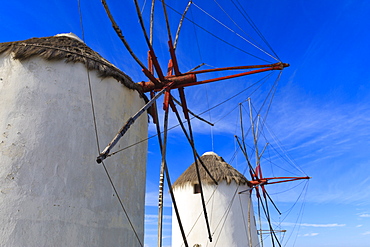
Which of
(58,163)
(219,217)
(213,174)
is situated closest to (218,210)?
(219,217)

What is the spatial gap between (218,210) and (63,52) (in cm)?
1050

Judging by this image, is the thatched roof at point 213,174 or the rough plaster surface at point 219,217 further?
the thatched roof at point 213,174

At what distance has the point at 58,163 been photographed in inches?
194

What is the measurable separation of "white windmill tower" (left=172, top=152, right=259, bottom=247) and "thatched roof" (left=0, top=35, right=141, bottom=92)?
8.86 m

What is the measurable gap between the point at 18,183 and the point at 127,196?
2.10 metres

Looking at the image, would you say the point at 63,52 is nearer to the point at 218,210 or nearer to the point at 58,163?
the point at 58,163

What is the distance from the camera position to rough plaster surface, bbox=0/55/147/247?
4.49 meters

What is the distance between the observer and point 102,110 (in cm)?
591

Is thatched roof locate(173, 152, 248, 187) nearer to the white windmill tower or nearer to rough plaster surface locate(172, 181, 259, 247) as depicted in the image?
the white windmill tower

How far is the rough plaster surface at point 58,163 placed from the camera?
14.7 feet

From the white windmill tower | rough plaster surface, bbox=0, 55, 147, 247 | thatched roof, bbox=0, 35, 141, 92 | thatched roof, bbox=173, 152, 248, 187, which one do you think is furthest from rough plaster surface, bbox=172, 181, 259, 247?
thatched roof, bbox=0, 35, 141, 92

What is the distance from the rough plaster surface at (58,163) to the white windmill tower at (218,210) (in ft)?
25.8

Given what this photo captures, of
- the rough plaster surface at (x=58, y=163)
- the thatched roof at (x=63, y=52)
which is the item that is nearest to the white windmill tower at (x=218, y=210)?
the rough plaster surface at (x=58, y=163)

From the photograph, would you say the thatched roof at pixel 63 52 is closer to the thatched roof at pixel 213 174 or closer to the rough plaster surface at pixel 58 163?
the rough plaster surface at pixel 58 163
